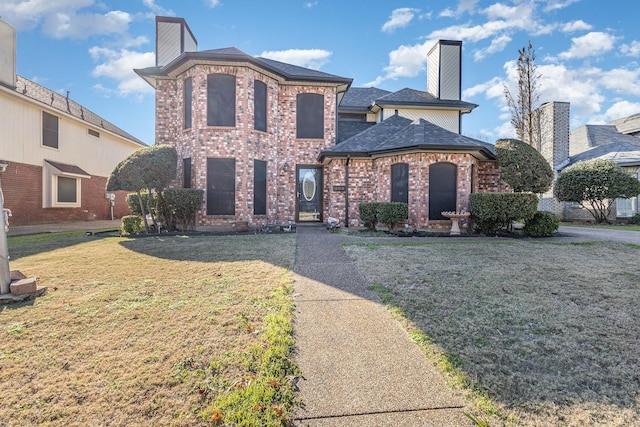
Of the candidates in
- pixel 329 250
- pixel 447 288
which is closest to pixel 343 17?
pixel 329 250

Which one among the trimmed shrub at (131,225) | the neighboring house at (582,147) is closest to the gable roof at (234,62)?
the trimmed shrub at (131,225)

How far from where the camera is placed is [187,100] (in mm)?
11922

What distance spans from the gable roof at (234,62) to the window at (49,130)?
646cm

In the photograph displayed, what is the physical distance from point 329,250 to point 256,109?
→ 25.1ft

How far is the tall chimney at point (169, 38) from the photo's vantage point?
14.0 meters

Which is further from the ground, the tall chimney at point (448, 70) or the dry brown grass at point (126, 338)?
the tall chimney at point (448, 70)

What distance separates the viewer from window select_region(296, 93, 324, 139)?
527 inches

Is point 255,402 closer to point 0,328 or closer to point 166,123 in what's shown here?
point 0,328

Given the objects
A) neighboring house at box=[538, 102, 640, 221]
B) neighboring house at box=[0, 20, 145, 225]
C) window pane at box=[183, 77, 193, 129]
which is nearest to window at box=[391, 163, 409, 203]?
window pane at box=[183, 77, 193, 129]

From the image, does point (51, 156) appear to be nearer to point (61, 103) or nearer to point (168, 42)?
point (61, 103)

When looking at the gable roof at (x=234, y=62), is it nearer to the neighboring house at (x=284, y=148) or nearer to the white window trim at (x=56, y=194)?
the neighboring house at (x=284, y=148)

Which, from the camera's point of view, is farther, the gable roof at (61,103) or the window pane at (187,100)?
the gable roof at (61,103)

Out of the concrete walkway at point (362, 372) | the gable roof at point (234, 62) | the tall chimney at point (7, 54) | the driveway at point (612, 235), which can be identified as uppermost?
the gable roof at point (234, 62)

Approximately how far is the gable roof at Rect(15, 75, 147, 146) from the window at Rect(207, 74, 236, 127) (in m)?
9.03
